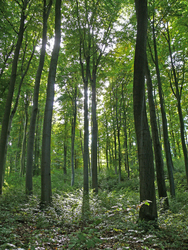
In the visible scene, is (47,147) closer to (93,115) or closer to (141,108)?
(141,108)

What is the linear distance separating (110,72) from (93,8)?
4071mm

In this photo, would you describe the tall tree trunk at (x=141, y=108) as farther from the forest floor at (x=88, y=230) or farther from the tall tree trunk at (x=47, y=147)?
the tall tree trunk at (x=47, y=147)

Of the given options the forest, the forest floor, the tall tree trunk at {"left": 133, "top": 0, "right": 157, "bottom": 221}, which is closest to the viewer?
the forest floor

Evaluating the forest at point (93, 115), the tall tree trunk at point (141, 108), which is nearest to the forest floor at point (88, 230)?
the forest at point (93, 115)

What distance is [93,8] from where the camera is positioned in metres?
9.73

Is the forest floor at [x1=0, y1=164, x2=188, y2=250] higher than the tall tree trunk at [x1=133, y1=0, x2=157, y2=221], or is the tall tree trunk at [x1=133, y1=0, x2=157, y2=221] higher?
the tall tree trunk at [x1=133, y1=0, x2=157, y2=221]

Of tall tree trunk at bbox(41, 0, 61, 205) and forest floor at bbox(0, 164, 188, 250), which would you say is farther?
tall tree trunk at bbox(41, 0, 61, 205)

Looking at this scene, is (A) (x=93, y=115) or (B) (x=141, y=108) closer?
(B) (x=141, y=108)

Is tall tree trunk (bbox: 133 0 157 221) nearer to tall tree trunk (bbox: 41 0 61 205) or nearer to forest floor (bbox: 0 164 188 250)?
forest floor (bbox: 0 164 188 250)

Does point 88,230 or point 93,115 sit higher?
point 93,115

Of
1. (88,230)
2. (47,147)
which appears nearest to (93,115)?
(47,147)

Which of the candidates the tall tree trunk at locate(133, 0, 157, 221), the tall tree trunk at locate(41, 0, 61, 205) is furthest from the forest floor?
the tall tree trunk at locate(133, 0, 157, 221)

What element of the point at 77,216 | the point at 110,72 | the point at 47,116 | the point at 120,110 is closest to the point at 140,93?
the point at 47,116

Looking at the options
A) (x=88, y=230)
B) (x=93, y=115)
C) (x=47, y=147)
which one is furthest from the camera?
(x=93, y=115)
